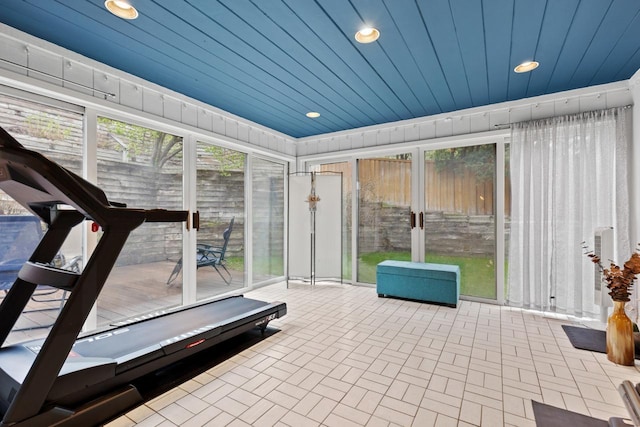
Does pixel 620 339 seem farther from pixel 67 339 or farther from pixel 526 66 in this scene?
pixel 67 339

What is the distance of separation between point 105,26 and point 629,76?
4.97 metres

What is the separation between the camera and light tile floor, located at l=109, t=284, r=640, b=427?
183 cm

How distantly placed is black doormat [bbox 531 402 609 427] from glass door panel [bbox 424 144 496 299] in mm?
2496

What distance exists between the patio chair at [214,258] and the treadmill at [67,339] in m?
1.44

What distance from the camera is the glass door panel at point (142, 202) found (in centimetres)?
314

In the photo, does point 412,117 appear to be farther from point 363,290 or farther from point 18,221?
point 18,221

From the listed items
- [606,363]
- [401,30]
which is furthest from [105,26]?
[606,363]

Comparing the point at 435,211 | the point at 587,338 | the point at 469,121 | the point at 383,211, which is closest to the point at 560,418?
the point at 587,338

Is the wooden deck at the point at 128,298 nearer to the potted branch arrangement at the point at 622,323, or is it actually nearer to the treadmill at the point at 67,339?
the treadmill at the point at 67,339

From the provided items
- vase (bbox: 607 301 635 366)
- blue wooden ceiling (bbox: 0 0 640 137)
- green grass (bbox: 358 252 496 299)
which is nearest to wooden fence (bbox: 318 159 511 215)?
green grass (bbox: 358 252 496 299)

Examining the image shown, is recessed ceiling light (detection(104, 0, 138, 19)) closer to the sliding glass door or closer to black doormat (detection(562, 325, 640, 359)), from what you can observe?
the sliding glass door

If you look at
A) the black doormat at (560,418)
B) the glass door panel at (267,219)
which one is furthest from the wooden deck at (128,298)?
the black doormat at (560,418)

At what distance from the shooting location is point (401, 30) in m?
2.36

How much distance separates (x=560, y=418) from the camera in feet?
5.84
